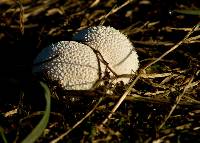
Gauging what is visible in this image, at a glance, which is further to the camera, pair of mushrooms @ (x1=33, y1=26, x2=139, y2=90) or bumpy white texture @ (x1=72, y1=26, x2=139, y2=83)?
bumpy white texture @ (x1=72, y1=26, x2=139, y2=83)

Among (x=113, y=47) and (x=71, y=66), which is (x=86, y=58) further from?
(x=113, y=47)

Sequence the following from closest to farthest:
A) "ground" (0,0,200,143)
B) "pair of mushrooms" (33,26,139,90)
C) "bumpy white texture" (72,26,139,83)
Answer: "ground" (0,0,200,143)
"pair of mushrooms" (33,26,139,90)
"bumpy white texture" (72,26,139,83)

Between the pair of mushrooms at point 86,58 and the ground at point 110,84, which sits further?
the pair of mushrooms at point 86,58

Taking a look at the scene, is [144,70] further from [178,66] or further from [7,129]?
[7,129]

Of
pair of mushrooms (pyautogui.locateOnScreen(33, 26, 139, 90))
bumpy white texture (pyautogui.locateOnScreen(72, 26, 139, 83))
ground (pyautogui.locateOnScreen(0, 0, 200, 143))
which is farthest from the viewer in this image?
bumpy white texture (pyautogui.locateOnScreen(72, 26, 139, 83))

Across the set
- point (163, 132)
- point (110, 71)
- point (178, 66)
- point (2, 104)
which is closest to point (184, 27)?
point (178, 66)
